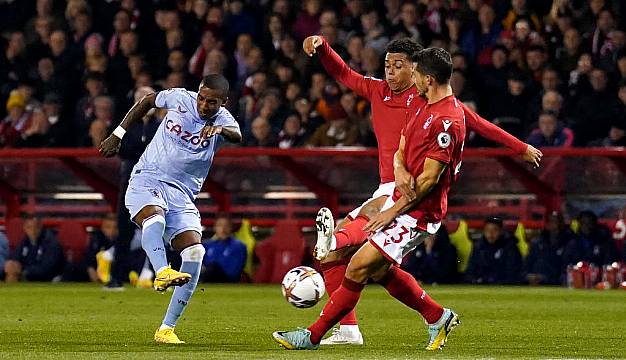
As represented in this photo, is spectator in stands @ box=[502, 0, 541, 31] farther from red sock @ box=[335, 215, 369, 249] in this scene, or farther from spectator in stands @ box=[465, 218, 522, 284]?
red sock @ box=[335, 215, 369, 249]

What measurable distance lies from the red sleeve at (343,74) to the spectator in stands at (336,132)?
1007 centimetres

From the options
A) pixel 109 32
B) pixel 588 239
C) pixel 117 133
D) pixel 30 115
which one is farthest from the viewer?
pixel 109 32

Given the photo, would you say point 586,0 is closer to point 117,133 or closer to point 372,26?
point 372,26

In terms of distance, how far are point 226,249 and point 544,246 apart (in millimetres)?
4258

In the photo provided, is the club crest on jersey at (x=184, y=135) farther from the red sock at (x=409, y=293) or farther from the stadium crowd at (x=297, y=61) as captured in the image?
the stadium crowd at (x=297, y=61)

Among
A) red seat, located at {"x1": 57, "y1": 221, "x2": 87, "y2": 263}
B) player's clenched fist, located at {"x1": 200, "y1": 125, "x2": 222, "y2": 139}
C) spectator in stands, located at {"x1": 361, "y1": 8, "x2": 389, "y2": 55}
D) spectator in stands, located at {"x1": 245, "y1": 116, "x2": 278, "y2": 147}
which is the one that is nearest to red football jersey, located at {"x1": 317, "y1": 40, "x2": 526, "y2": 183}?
player's clenched fist, located at {"x1": 200, "y1": 125, "x2": 222, "y2": 139}

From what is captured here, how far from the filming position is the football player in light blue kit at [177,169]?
11.1m

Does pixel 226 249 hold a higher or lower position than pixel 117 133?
lower

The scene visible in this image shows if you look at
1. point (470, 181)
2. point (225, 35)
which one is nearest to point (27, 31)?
point (225, 35)

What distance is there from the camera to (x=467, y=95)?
2072cm

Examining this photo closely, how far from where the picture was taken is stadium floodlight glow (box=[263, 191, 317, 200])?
2220 centimetres

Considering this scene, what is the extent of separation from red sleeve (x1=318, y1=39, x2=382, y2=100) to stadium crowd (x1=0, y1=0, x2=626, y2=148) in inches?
362

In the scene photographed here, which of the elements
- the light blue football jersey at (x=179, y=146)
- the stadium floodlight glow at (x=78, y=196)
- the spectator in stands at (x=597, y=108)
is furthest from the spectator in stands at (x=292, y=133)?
the light blue football jersey at (x=179, y=146)

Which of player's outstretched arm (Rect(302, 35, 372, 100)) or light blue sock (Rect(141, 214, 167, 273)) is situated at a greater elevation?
player's outstretched arm (Rect(302, 35, 372, 100))
